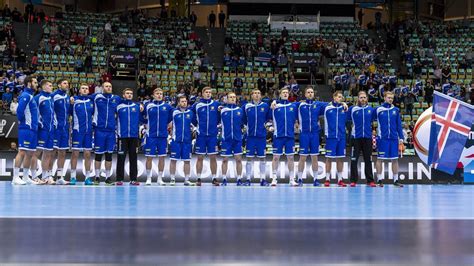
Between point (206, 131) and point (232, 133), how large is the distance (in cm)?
56

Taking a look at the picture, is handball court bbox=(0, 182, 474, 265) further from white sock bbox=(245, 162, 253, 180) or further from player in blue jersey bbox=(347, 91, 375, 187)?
player in blue jersey bbox=(347, 91, 375, 187)

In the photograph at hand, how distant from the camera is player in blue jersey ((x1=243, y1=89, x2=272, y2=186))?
1571cm

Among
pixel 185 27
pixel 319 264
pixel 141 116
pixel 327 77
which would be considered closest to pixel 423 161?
pixel 141 116

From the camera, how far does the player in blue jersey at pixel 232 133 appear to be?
1570 centimetres

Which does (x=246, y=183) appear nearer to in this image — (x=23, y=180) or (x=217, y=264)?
(x=23, y=180)

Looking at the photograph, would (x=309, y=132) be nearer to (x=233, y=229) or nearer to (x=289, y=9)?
(x=233, y=229)

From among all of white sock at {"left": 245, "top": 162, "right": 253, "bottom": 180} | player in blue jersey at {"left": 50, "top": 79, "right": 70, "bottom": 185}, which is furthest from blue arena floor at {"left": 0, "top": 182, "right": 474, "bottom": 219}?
white sock at {"left": 245, "top": 162, "right": 253, "bottom": 180}

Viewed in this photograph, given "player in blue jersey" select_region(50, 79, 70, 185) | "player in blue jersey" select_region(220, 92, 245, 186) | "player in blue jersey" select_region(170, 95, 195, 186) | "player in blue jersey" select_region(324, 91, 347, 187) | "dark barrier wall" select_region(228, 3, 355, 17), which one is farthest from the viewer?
"dark barrier wall" select_region(228, 3, 355, 17)

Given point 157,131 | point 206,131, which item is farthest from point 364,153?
point 157,131

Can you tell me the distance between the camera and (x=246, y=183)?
1605cm

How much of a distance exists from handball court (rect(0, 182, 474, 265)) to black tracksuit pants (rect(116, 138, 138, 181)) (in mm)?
3738

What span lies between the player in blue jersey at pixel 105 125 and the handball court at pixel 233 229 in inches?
138

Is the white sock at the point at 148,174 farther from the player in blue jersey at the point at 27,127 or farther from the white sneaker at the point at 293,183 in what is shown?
the white sneaker at the point at 293,183

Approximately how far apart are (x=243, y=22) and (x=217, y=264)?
37.4 m
